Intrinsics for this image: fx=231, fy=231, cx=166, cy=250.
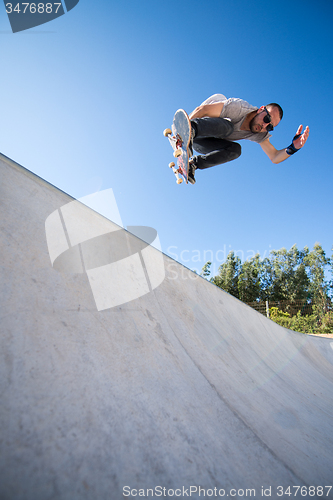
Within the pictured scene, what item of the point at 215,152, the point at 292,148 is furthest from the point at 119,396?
the point at 292,148

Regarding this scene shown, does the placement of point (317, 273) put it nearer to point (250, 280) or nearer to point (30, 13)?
point (250, 280)

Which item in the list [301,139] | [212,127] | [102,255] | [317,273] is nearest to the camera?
[102,255]

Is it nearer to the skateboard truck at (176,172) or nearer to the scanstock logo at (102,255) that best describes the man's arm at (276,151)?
the skateboard truck at (176,172)

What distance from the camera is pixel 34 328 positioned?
3.33 feet

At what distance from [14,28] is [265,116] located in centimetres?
425

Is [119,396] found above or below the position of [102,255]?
below

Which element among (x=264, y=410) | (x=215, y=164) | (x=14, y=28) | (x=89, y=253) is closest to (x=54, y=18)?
(x=14, y=28)

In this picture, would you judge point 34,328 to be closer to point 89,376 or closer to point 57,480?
point 89,376

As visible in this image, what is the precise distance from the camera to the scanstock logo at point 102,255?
158cm

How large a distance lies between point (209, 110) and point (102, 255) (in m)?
2.37

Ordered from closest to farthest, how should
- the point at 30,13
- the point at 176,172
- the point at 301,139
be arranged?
1. the point at 301,139
2. the point at 176,172
3. the point at 30,13

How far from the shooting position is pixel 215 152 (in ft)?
10.3

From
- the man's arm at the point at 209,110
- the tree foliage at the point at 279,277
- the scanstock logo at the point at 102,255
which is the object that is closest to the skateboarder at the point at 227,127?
the man's arm at the point at 209,110

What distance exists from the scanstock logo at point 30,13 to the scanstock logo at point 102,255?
392 cm
